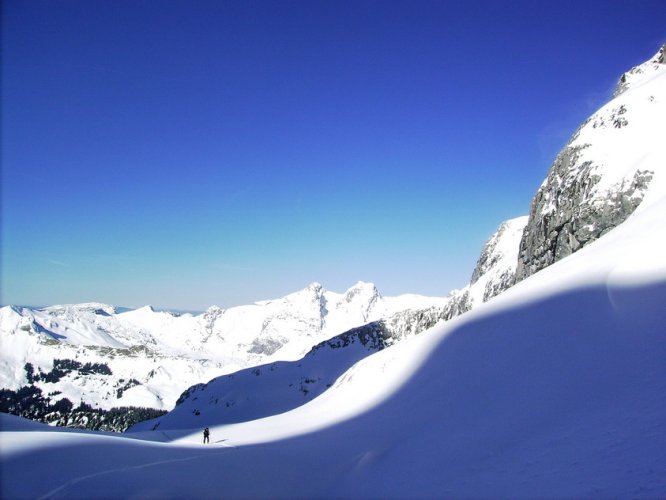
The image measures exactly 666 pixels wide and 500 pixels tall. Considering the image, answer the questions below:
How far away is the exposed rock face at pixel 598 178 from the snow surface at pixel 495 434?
98.6 feet

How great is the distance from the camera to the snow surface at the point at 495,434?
838 centimetres

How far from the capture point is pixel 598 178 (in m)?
54.0

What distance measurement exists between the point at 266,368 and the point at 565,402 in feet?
462

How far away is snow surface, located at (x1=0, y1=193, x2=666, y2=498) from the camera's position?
838 cm

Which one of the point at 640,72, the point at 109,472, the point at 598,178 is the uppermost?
the point at 640,72

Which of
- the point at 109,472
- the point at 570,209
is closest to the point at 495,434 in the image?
the point at 109,472

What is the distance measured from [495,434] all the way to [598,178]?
183ft

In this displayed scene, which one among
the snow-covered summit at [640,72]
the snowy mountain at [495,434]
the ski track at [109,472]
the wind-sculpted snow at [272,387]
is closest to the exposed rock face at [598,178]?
the snow-covered summit at [640,72]

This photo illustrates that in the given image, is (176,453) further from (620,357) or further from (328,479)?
(620,357)

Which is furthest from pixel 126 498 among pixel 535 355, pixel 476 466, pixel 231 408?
pixel 231 408

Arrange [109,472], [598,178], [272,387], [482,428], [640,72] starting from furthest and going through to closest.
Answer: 1. [272,387]
2. [640,72]
3. [598,178]
4. [109,472]
5. [482,428]

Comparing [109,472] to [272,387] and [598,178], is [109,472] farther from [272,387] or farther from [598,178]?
[272,387]

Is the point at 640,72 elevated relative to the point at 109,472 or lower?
elevated

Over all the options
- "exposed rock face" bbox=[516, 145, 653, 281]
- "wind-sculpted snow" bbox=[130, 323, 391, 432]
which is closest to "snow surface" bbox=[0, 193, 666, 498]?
"exposed rock face" bbox=[516, 145, 653, 281]
